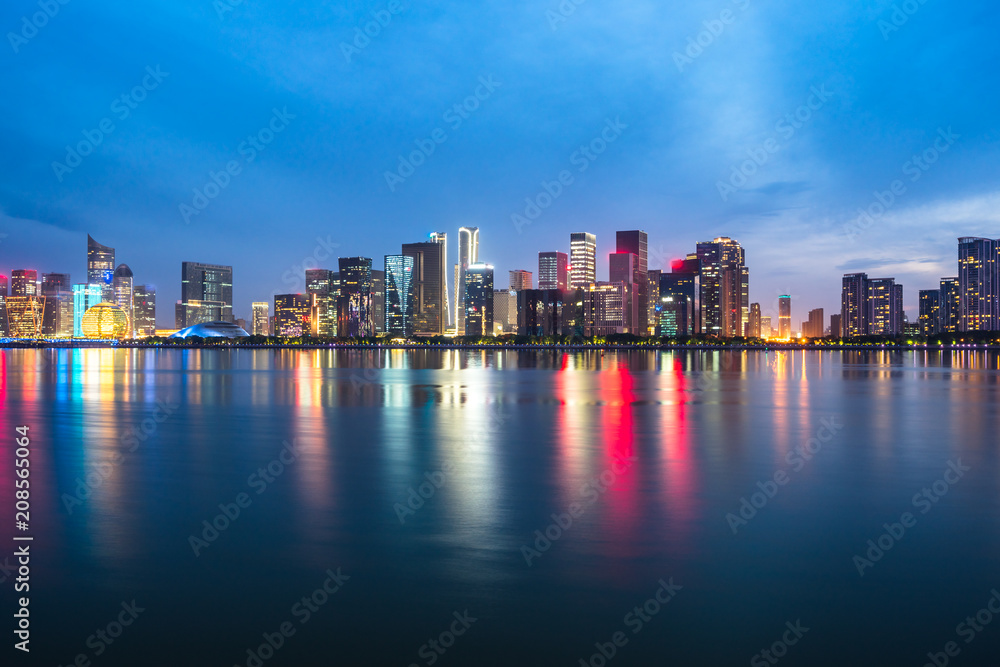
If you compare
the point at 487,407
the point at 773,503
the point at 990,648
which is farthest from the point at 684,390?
the point at 990,648

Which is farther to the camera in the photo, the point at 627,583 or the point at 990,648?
the point at 627,583

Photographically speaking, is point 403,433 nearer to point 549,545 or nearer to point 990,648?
point 549,545

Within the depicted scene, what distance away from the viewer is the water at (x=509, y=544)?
1032 centimetres

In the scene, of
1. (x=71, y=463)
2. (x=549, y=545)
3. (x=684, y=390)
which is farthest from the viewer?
(x=684, y=390)

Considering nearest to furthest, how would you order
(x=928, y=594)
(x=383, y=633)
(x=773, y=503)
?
1. (x=383, y=633)
2. (x=928, y=594)
3. (x=773, y=503)

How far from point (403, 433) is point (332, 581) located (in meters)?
19.2

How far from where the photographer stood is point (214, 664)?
31.5 feet

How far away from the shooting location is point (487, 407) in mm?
43438

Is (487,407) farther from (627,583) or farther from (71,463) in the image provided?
(627,583)

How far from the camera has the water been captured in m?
10.3

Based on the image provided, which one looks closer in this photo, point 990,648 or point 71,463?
point 990,648

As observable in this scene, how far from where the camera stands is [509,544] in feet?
47.7

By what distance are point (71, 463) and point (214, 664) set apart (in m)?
18.0

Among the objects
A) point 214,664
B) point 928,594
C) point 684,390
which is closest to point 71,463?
point 214,664
